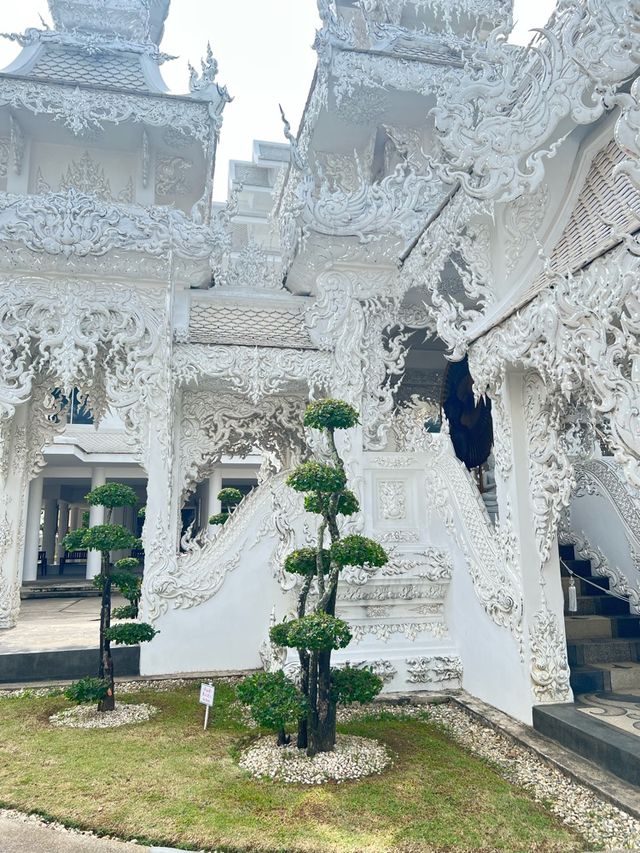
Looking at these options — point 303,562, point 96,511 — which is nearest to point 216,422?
point 303,562

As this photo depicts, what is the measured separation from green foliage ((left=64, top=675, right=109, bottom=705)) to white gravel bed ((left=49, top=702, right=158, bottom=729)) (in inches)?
5.5

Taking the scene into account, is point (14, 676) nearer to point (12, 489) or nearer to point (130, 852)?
point (12, 489)

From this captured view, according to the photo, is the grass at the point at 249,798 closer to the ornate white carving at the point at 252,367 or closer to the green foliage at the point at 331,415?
the green foliage at the point at 331,415

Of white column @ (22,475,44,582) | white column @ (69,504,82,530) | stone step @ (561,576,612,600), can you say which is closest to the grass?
stone step @ (561,576,612,600)

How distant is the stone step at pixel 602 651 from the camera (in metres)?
4.08

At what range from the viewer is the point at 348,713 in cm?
419

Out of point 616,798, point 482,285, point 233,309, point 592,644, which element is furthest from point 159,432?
point 616,798

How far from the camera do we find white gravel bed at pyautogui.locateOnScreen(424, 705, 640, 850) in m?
2.46

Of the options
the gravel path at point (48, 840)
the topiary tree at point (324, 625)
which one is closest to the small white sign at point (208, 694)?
the topiary tree at point (324, 625)

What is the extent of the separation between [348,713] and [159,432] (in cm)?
302

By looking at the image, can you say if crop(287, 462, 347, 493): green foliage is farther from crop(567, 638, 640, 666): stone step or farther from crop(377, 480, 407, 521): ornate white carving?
crop(567, 638, 640, 666): stone step

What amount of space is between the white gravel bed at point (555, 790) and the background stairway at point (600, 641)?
2.45 feet

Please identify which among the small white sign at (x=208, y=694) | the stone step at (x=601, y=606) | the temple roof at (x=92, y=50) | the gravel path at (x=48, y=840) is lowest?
the gravel path at (x=48, y=840)

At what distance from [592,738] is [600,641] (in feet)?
4.33
